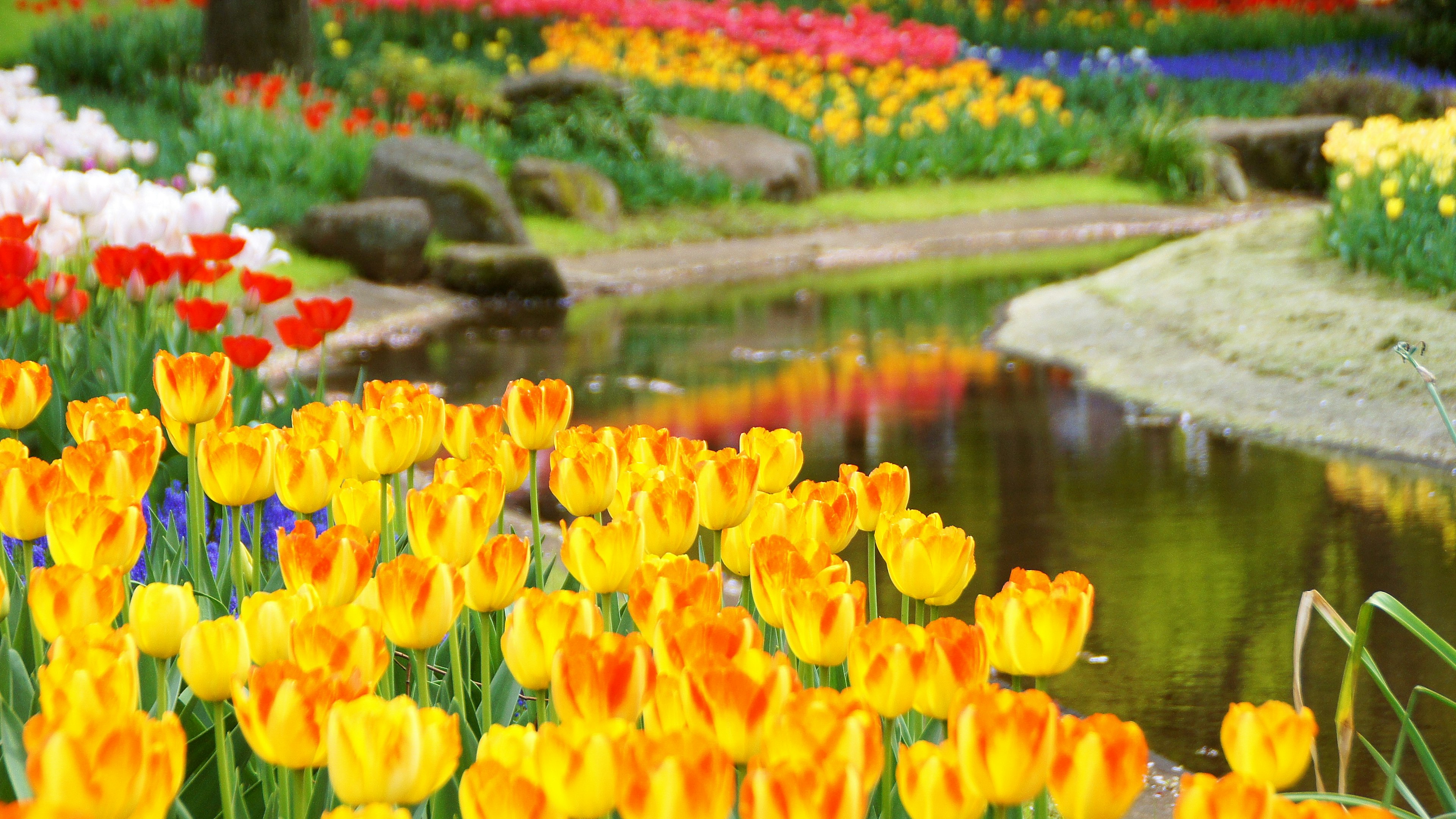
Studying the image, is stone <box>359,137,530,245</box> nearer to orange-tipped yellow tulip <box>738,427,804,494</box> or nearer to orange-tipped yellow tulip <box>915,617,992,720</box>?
orange-tipped yellow tulip <box>738,427,804,494</box>

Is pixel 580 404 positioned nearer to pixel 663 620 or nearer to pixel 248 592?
pixel 248 592

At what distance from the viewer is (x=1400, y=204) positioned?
6.80m

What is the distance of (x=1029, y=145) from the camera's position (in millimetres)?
15508

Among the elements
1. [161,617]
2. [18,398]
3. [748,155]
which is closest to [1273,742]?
[161,617]

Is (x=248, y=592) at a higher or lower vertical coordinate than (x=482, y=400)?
higher

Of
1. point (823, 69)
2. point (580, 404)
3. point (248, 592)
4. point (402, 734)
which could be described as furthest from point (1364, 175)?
point (823, 69)

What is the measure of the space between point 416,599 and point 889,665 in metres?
0.42

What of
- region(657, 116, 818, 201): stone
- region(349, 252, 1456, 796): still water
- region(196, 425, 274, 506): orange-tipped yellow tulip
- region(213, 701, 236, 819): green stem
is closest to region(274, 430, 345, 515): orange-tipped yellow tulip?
region(196, 425, 274, 506): orange-tipped yellow tulip

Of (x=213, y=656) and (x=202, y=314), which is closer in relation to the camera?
(x=213, y=656)

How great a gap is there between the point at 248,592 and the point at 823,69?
16266mm

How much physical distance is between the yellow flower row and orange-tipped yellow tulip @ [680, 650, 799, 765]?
14.0m

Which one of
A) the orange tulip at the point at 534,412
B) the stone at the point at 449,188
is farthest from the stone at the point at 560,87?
the orange tulip at the point at 534,412

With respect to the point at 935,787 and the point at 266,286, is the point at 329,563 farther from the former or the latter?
the point at 266,286

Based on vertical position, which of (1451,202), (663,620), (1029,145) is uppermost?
(663,620)
